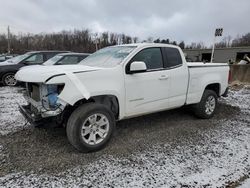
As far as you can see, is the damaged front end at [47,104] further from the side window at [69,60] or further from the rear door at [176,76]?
the side window at [69,60]

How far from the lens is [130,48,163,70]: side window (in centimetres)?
433

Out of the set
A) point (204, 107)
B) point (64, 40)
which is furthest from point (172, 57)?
point (64, 40)

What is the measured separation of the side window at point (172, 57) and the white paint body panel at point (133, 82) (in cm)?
12

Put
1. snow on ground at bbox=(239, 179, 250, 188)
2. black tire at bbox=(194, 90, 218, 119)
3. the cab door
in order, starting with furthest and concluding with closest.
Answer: black tire at bbox=(194, 90, 218, 119) → the cab door → snow on ground at bbox=(239, 179, 250, 188)

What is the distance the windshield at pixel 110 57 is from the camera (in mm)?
4156

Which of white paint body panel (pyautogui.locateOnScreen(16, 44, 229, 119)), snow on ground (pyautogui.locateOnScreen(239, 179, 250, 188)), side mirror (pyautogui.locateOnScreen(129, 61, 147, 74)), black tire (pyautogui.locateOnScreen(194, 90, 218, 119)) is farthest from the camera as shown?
black tire (pyautogui.locateOnScreen(194, 90, 218, 119))

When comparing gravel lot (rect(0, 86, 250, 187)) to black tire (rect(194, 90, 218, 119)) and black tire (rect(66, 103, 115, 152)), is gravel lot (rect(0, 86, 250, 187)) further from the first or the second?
black tire (rect(194, 90, 218, 119))

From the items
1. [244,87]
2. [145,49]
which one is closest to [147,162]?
[145,49]

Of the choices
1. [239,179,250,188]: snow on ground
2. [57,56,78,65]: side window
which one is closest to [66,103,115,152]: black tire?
[239,179,250,188]: snow on ground

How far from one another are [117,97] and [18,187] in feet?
6.40

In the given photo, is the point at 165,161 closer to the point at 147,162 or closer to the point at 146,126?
the point at 147,162

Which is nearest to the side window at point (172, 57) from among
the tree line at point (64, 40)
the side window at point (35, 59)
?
the side window at point (35, 59)

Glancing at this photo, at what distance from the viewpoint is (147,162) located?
3.42 meters

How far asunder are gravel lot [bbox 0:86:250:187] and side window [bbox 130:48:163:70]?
1350 millimetres
